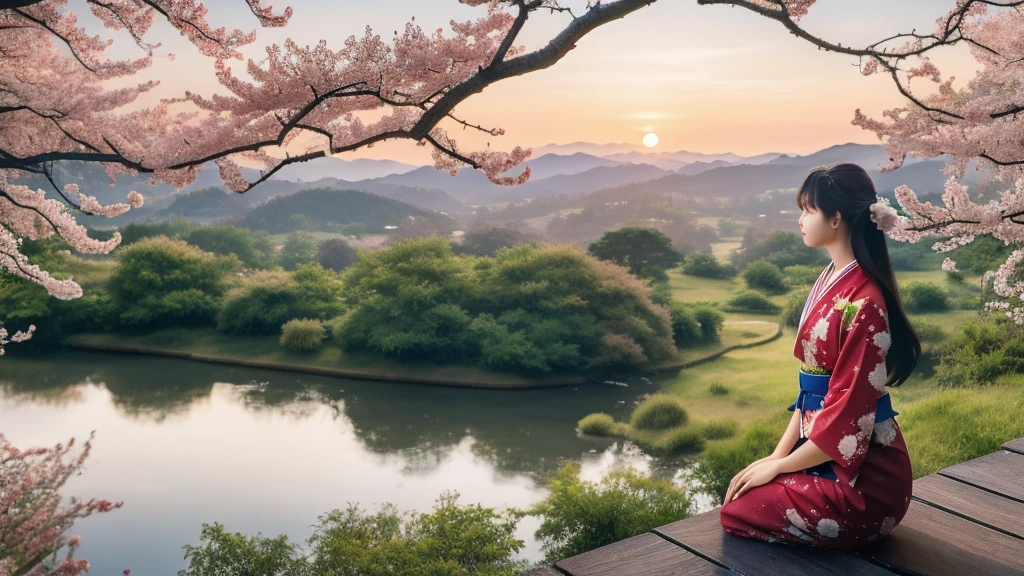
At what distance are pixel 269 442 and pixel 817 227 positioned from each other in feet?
23.6

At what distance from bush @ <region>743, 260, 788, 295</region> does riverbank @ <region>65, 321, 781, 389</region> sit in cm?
185

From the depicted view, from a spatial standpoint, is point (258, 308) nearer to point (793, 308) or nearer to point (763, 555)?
point (793, 308)

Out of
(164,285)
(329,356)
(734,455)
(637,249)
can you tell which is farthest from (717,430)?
(164,285)

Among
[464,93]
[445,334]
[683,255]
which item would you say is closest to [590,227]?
[683,255]

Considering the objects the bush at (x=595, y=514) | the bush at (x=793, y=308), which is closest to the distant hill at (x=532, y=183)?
the bush at (x=793, y=308)

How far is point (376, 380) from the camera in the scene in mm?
10156

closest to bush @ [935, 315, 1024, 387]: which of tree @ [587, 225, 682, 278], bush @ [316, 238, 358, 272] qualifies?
tree @ [587, 225, 682, 278]

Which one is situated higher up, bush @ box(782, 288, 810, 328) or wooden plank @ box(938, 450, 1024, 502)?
wooden plank @ box(938, 450, 1024, 502)

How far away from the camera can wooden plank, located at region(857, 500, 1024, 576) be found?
5.10 feet

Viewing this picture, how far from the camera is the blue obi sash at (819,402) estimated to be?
5.19ft

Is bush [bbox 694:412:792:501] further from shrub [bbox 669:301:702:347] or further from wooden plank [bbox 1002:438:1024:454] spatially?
shrub [bbox 669:301:702:347]

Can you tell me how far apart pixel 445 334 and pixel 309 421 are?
2699mm

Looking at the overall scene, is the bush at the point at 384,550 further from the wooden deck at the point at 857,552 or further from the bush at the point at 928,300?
the bush at the point at 928,300

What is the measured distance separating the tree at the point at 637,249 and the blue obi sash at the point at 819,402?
485 inches
